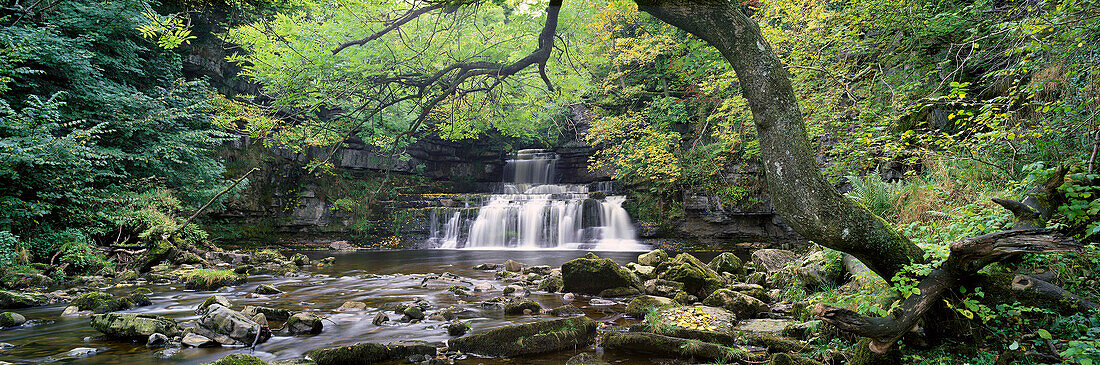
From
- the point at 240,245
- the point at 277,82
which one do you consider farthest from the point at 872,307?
the point at 240,245

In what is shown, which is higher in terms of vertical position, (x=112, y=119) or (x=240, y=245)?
(x=112, y=119)

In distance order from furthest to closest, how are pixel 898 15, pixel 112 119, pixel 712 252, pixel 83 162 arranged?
pixel 712 252, pixel 112 119, pixel 83 162, pixel 898 15

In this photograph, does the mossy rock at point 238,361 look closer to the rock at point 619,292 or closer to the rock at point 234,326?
the rock at point 234,326

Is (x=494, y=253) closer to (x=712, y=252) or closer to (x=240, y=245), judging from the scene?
(x=712, y=252)

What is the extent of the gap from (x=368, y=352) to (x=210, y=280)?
6.41 metres

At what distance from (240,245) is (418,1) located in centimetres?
1725

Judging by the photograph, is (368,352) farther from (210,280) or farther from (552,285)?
(210,280)

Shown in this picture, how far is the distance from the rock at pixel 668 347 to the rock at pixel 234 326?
364 cm

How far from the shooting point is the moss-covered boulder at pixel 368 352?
412cm

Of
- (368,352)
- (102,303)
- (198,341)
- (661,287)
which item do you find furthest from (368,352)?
(102,303)

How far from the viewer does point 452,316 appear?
6.22 meters

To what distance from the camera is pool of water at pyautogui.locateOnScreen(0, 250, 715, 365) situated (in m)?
4.37

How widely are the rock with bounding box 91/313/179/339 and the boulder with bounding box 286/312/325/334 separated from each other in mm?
1070

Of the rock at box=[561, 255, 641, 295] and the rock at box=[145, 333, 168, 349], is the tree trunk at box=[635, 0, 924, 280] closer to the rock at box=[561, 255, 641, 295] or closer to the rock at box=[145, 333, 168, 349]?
the rock at box=[561, 255, 641, 295]
